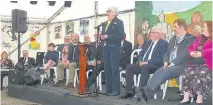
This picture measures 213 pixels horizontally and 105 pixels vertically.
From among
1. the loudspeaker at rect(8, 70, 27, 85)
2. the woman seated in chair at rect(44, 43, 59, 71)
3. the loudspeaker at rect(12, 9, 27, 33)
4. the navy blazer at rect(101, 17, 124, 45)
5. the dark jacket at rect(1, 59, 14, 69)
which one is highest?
the loudspeaker at rect(12, 9, 27, 33)

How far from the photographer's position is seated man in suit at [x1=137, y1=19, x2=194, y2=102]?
4.13 metres

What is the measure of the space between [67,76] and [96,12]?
197 cm

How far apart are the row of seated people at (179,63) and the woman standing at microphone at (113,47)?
272 mm

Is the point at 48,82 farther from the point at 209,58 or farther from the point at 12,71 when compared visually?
the point at 209,58

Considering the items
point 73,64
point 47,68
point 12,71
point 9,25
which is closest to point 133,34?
point 73,64


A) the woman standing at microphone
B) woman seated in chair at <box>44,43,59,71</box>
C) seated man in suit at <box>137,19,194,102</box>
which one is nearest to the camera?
seated man in suit at <box>137,19,194,102</box>

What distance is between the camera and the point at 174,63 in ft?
13.9

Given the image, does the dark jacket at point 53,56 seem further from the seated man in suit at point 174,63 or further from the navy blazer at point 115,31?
the seated man in suit at point 174,63

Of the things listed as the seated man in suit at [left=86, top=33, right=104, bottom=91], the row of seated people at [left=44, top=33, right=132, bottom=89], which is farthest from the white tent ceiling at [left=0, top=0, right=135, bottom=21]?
the seated man in suit at [left=86, top=33, right=104, bottom=91]

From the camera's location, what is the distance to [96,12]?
7789 millimetres

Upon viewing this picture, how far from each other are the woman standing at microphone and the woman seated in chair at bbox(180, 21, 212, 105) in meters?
1.11

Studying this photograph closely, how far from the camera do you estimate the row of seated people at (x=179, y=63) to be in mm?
3836

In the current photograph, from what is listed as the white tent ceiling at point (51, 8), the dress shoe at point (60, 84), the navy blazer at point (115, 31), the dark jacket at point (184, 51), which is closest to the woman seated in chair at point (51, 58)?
the dress shoe at point (60, 84)

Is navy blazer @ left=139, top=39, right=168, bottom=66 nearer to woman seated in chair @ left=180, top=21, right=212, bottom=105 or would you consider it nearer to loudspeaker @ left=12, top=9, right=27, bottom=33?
woman seated in chair @ left=180, top=21, right=212, bottom=105
